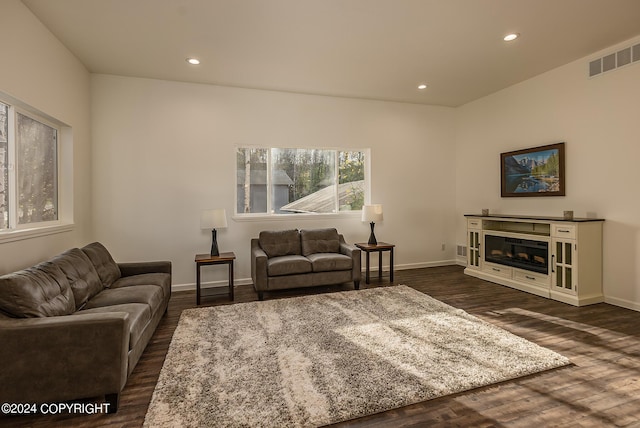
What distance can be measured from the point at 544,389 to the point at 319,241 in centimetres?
334

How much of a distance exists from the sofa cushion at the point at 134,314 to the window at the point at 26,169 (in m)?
1.40

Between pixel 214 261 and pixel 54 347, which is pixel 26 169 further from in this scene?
pixel 54 347

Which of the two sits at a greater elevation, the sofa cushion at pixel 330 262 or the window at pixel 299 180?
the window at pixel 299 180

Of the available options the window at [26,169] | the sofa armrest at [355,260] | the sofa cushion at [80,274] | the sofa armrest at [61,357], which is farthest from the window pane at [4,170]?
the sofa armrest at [355,260]

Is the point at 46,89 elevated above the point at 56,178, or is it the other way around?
the point at 46,89

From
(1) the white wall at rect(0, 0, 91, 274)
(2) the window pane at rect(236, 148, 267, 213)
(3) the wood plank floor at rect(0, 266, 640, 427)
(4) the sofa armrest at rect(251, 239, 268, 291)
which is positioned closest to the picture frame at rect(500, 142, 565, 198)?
(3) the wood plank floor at rect(0, 266, 640, 427)

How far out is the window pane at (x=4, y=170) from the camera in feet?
9.32

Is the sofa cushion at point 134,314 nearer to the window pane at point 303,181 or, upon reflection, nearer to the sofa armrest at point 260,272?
the sofa armrest at point 260,272

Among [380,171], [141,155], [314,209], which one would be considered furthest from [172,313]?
[380,171]

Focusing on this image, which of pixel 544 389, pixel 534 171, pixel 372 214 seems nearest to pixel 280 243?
pixel 372 214

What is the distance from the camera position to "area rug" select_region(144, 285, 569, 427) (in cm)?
197

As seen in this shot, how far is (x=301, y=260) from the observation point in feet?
14.6

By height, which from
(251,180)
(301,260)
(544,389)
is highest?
(251,180)

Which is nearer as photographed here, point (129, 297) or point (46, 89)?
point (129, 297)
